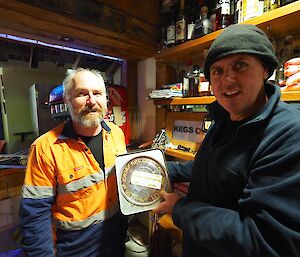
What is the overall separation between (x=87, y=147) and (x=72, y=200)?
0.27m

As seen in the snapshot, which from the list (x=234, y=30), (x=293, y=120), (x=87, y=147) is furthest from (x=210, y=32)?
(x=87, y=147)

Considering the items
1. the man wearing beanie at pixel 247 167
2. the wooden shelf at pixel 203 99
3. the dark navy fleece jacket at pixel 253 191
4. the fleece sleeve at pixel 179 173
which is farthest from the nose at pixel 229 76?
the fleece sleeve at pixel 179 173

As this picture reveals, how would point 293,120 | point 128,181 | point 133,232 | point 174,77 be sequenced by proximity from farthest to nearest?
1. point 133,232
2. point 174,77
3. point 128,181
4. point 293,120

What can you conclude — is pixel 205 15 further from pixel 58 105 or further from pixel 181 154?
pixel 58 105

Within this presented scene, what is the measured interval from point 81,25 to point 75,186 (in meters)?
1.02

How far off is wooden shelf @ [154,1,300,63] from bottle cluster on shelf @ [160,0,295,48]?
0.06 m

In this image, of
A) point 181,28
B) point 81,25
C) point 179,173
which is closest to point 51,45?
point 81,25

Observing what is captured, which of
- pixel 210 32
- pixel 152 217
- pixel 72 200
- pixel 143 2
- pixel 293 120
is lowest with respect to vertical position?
pixel 152 217

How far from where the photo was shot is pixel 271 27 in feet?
3.24

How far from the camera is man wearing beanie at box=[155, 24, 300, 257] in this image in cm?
51

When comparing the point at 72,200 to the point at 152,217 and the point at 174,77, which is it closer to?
the point at 152,217

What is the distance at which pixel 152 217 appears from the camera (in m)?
1.68

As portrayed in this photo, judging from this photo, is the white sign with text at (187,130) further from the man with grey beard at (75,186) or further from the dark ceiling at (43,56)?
the dark ceiling at (43,56)

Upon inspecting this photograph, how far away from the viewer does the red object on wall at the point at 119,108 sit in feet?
6.10
